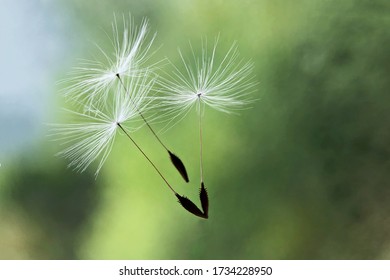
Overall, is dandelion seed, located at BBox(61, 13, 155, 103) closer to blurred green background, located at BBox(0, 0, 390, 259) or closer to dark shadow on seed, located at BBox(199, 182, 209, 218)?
blurred green background, located at BBox(0, 0, 390, 259)

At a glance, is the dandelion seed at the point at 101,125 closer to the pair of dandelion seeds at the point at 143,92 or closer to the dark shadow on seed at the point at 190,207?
the pair of dandelion seeds at the point at 143,92

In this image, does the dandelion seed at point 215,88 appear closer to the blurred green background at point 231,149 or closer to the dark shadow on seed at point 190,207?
the blurred green background at point 231,149

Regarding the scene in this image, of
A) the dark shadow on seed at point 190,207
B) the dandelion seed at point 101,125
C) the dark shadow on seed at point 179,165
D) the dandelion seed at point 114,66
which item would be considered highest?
the dandelion seed at point 114,66

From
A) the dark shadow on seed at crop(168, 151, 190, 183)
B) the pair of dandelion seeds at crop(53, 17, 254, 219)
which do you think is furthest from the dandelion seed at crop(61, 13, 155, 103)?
the dark shadow on seed at crop(168, 151, 190, 183)

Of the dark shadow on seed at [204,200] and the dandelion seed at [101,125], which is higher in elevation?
the dandelion seed at [101,125]

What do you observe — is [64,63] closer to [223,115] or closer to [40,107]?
[40,107]

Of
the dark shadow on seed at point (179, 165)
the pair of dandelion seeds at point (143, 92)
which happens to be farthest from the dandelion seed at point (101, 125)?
the dark shadow on seed at point (179, 165)

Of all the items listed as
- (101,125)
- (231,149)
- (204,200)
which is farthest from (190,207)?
(101,125)
